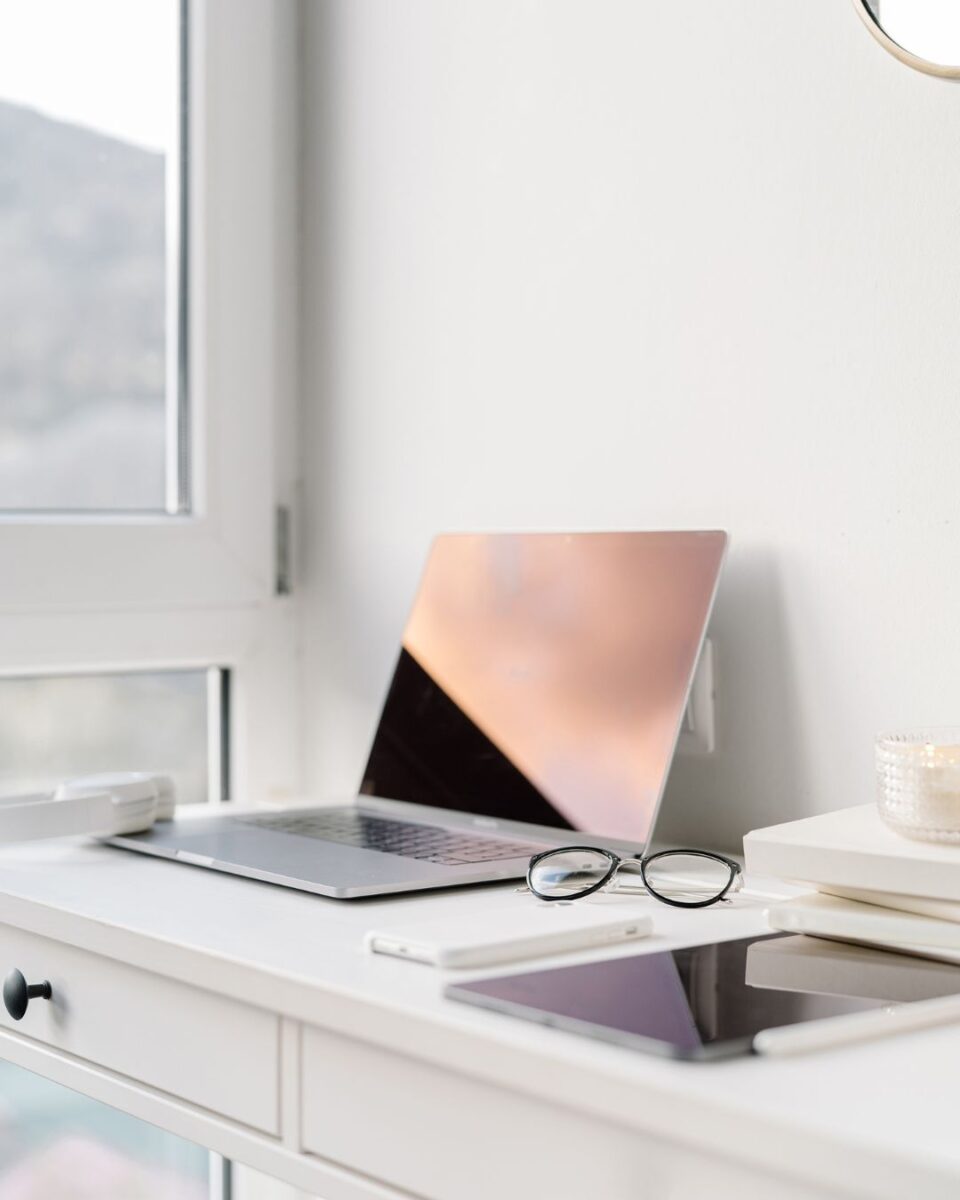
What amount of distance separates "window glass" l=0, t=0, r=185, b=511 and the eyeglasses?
750 millimetres

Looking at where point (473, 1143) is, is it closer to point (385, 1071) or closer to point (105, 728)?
point (385, 1071)

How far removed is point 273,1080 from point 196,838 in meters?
0.39

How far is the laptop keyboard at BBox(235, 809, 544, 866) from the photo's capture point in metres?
1.14

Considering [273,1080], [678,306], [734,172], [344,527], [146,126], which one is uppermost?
[146,126]

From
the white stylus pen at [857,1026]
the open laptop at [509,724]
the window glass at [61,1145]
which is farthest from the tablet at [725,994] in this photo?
the window glass at [61,1145]

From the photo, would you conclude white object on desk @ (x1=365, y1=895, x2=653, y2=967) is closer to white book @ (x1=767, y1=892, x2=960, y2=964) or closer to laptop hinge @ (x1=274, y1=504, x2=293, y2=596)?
white book @ (x1=767, y1=892, x2=960, y2=964)

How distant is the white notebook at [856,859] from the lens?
82 cm

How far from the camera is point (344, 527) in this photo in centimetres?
163

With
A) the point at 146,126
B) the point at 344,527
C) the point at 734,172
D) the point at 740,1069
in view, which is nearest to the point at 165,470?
the point at 344,527

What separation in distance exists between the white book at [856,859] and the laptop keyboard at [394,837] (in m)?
0.29

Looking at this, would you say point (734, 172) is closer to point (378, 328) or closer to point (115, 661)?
point (378, 328)

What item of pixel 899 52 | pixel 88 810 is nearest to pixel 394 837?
pixel 88 810

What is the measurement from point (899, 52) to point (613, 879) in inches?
25.2

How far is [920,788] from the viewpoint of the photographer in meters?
0.86
